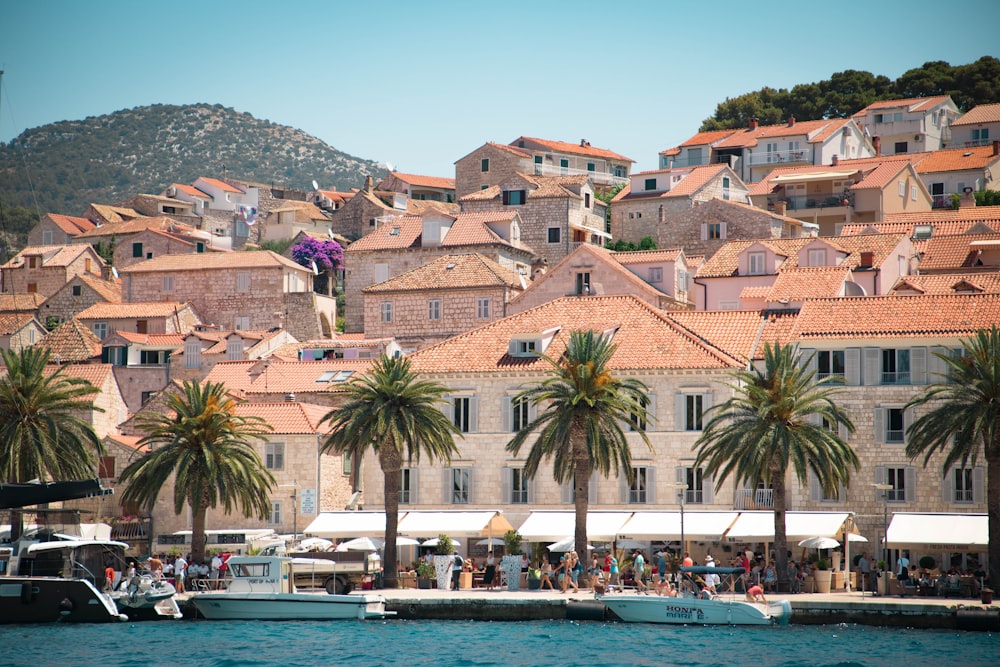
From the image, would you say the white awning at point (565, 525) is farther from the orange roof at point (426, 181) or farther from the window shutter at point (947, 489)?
the orange roof at point (426, 181)

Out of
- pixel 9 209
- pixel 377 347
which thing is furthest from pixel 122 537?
pixel 9 209

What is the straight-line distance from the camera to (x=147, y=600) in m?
49.8

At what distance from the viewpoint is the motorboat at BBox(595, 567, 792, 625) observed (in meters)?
46.5

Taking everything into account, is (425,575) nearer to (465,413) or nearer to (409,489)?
(409,489)

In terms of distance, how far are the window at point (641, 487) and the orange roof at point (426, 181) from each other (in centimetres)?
7881

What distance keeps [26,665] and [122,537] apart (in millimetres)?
26779

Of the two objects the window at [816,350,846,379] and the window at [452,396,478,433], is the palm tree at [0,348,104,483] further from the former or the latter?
the window at [816,350,846,379]

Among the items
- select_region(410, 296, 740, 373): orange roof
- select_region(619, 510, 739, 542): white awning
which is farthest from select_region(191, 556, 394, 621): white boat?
select_region(410, 296, 740, 373): orange roof

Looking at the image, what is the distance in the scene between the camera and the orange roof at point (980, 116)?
127375mm

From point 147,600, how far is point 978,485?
31.7 metres

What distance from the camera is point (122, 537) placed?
66.1 metres

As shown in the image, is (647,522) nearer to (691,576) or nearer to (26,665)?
(691,576)

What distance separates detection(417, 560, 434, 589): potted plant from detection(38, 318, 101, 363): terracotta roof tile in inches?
1736

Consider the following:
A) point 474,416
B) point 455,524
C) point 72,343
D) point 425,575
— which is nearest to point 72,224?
point 72,343
